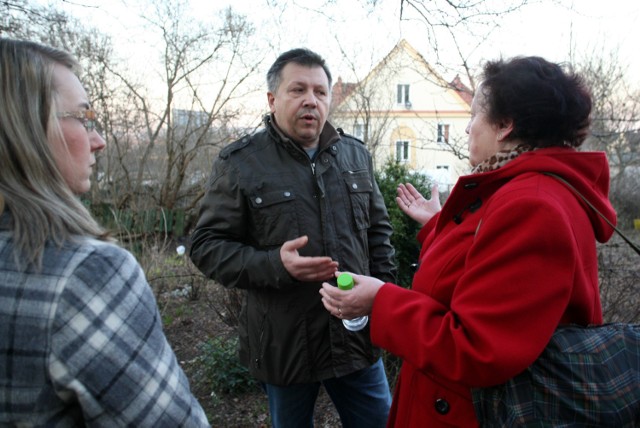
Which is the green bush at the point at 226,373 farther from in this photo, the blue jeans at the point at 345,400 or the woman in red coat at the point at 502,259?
the woman in red coat at the point at 502,259

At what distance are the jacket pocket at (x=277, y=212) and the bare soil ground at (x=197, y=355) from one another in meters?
2.01

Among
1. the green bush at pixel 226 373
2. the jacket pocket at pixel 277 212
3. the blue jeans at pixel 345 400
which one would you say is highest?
the jacket pocket at pixel 277 212

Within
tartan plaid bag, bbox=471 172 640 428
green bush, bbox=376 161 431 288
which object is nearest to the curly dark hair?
tartan plaid bag, bbox=471 172 640 428

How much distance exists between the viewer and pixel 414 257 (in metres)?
Answer: 3.74

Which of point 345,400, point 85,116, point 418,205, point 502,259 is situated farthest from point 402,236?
point 85,116

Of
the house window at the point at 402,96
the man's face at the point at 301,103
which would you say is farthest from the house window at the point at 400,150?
the house window at the point at 402,96

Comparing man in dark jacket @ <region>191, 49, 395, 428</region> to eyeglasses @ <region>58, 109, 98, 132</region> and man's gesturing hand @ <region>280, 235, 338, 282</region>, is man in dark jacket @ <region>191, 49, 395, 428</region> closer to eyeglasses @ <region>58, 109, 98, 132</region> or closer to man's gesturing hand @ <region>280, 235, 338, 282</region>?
man's gesturing hand @ <region>280, 235, 338, 282</region>

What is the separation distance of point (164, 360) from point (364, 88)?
12708 millimetres

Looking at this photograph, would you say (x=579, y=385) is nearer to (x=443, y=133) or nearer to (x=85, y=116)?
(x=85, y=116)

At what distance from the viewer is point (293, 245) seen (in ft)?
6.52

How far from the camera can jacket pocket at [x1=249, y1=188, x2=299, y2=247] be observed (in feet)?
7.22

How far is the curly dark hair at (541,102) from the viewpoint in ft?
4.62

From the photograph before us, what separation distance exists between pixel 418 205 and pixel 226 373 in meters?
2.56

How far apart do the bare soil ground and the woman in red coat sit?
2.21 meters
